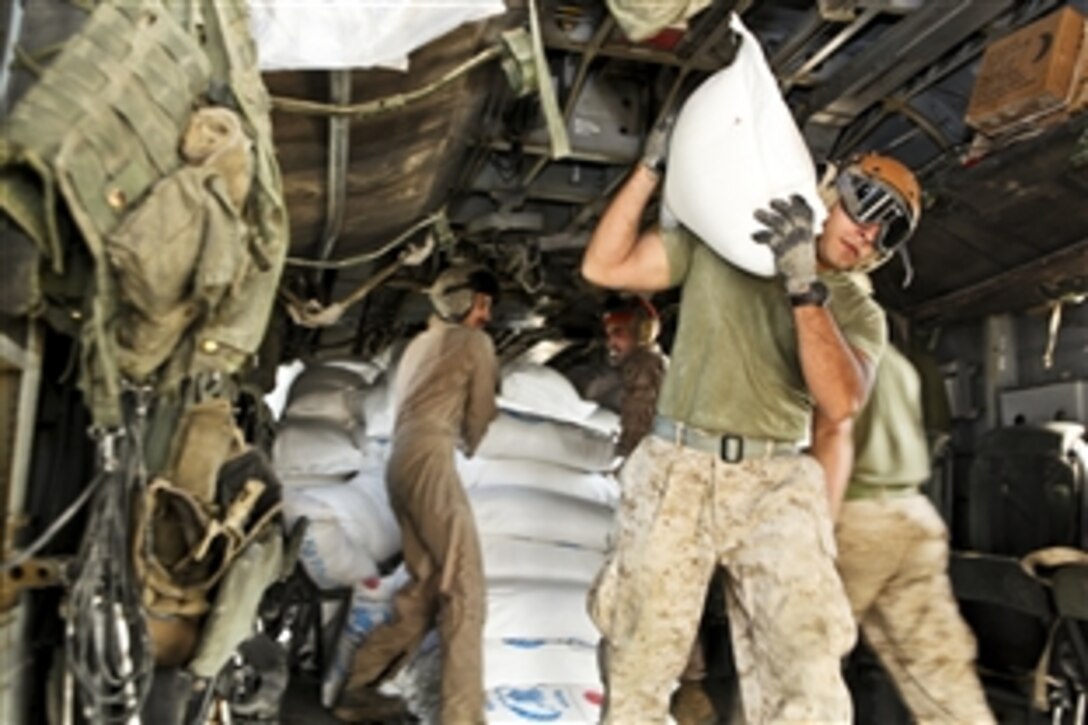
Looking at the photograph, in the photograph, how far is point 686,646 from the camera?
2.21m

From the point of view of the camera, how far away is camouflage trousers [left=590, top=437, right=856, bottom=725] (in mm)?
2117

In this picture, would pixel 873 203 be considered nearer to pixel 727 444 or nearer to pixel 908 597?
pixel 727 444

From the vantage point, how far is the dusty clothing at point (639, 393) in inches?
163

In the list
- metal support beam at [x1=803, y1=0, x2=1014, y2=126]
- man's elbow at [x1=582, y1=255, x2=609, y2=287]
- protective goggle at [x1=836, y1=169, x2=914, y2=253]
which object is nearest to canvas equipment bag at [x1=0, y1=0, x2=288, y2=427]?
man's elbow at [x1=582, y1=255, x2=609, y2=287]

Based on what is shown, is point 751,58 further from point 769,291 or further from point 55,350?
point 55,350

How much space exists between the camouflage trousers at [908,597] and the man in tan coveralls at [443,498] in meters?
1.29

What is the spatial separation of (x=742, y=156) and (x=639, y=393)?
212 cm

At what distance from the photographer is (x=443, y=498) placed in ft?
12.1

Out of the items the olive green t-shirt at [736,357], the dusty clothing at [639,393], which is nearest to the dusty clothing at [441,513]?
the dusty clothing at [639,393]

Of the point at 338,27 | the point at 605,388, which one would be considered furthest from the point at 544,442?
the point at 338,27

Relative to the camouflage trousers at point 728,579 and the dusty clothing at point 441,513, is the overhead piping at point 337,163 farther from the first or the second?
the dusty clothing at point 441,513

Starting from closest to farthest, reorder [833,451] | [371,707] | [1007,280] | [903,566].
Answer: [833,451]
[903,566]
[1007,280]
[371,707]

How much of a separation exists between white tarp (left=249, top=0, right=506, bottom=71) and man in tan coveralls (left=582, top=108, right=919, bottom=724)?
671 millimetres

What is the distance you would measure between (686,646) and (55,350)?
1.41m
